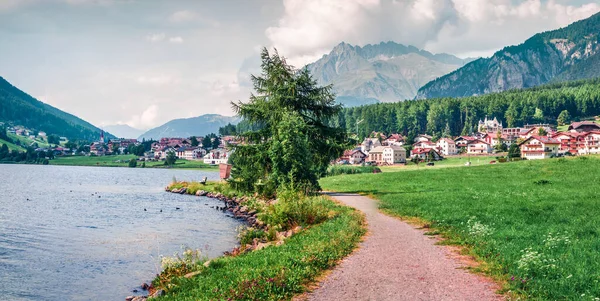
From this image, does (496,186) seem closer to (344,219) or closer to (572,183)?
(572,183)

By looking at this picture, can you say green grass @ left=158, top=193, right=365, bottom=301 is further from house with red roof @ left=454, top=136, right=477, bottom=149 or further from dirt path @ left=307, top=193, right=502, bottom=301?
house with red roof @ left=454, top=136, right=477, bottom=149

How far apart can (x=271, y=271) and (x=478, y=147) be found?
176793 millimetres

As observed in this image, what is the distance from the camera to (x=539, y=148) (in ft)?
423

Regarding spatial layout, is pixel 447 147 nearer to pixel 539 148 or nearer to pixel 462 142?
pixel 462 142

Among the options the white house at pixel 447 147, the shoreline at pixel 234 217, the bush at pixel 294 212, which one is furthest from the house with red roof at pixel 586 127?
the bush at pixel 294 212

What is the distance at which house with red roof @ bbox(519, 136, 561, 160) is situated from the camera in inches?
4936

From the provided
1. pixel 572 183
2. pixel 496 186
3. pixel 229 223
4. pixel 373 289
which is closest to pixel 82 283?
pixel 373 289

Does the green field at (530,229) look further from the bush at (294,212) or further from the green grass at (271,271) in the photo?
the bush at (294,212)

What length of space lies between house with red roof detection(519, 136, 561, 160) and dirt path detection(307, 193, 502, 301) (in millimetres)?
122905

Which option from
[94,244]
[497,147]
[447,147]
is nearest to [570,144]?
[497,147]

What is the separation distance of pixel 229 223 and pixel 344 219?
15.8m

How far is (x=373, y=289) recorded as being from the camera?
11.9 meters

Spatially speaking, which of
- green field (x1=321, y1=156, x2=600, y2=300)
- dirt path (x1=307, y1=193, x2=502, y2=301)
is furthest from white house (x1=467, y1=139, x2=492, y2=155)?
dirt path (x1=307, y1=193, x2=502, y2=301)

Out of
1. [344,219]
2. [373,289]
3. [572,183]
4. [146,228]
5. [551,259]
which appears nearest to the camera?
[373,289]
